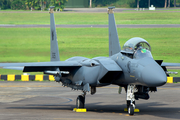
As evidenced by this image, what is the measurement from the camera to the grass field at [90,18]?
67.5m

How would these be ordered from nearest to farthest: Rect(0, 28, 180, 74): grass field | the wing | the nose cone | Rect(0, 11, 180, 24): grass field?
the nose cone
the wing
Rect(0, 28, 180, 74): grass field
Rect(0, 11, 180, 24): grass field

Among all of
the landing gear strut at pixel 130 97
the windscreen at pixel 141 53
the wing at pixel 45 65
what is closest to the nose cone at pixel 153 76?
the windscreen at pixel 141 53

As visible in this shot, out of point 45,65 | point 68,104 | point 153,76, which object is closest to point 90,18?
point 68,104

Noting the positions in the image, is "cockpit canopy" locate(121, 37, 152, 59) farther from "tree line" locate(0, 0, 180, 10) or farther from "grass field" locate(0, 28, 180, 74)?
"tree line" locate(0, 0, 180, 10)

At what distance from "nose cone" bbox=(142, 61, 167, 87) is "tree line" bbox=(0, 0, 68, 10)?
260 feet

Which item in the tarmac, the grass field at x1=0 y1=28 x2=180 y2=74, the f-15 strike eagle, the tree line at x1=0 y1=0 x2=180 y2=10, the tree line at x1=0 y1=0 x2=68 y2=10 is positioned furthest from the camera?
the tree line at x1=0 y1=0 x2=180 y2=10

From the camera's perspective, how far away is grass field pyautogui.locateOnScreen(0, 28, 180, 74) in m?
A: 45.4

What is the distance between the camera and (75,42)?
52.3 m

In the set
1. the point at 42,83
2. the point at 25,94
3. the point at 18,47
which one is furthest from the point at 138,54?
the point at 18,47

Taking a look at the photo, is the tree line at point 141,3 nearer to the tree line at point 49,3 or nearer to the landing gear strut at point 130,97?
the tree line at point 49,3

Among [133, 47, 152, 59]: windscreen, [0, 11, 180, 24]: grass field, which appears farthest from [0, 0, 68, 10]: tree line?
[133, 47, 152, 59]: windscreen

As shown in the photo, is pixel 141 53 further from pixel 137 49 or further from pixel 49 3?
pixel 49 3

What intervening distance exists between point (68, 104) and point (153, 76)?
7950 mm

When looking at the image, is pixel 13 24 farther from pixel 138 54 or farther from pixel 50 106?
pixel 138 54
